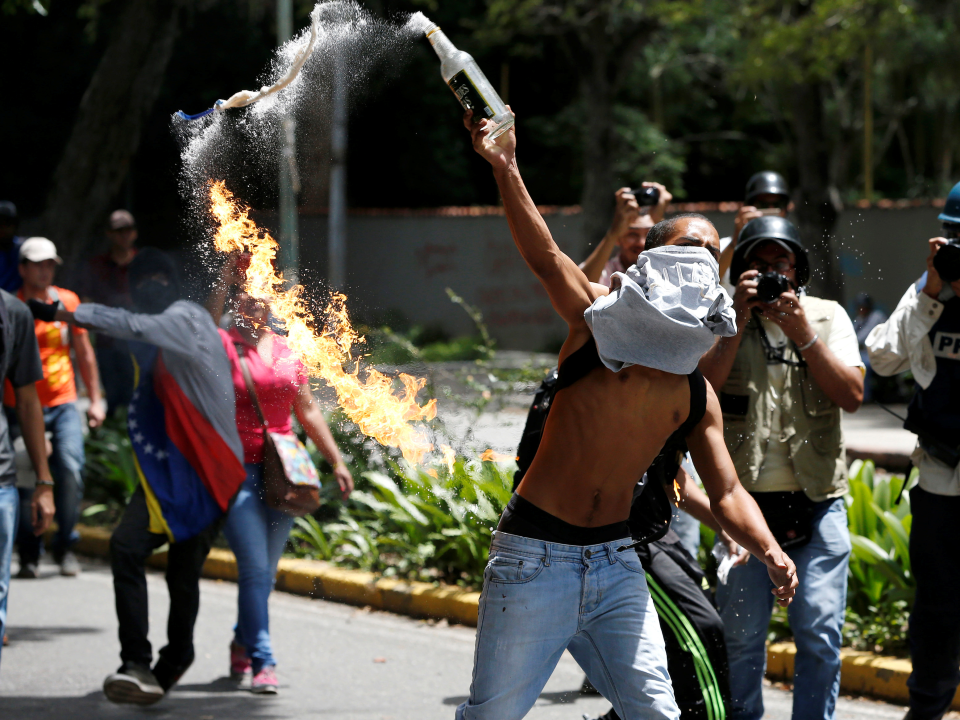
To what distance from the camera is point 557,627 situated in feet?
9.36

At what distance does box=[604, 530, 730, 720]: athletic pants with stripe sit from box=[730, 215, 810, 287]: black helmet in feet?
3.46

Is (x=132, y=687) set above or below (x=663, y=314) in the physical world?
below

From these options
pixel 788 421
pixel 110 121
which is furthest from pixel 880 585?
pixel 110 121

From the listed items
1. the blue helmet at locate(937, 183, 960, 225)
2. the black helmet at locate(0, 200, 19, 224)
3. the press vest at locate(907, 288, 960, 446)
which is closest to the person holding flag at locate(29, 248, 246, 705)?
the press vest at locate(907, 288, 960, 446)

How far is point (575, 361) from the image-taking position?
2916 mm

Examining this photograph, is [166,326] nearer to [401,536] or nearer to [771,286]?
[771,286]

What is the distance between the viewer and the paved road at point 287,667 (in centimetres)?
476

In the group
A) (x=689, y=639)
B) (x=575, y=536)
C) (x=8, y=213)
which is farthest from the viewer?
(x=8, y=213)

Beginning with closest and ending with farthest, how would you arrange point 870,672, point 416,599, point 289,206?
Result: point 289,206 → point 870,672 → point 416,599

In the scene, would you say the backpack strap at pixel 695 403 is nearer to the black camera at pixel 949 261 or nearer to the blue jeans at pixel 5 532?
the black camera at pixel 949 261

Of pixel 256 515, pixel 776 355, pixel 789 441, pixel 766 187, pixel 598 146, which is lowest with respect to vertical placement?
pixel 256 515

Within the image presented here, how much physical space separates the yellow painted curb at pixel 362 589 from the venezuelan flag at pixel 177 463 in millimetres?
1892

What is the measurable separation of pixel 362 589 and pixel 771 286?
3.66 metres

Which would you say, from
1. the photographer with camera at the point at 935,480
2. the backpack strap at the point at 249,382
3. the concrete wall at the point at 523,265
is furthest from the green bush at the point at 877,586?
the concrete wall at the point at 523,265
